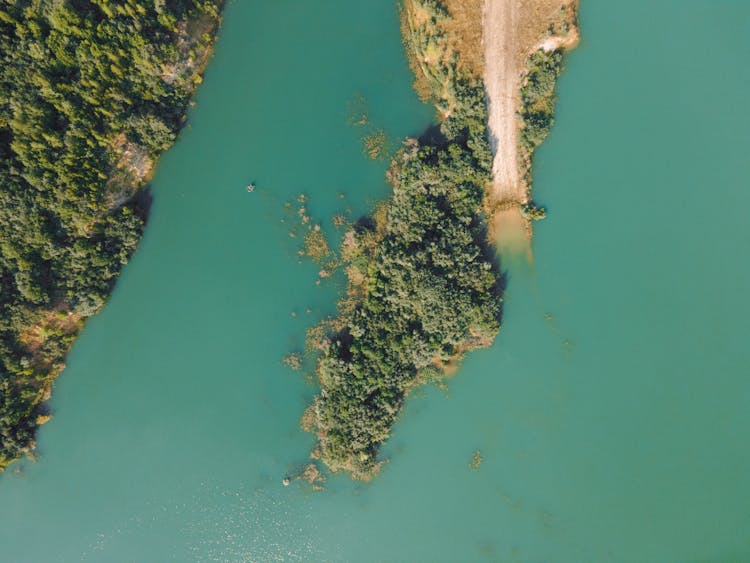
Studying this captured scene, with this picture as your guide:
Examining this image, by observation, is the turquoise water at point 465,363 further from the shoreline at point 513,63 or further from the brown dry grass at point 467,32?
the brown dry grass at point 467,32

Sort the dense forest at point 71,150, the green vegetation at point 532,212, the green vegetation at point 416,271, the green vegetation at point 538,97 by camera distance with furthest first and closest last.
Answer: the green vegetation at point 532,212, the green vegetation at point 538,97, the green vegetation at point 416,271, the dense forest at point 71,150

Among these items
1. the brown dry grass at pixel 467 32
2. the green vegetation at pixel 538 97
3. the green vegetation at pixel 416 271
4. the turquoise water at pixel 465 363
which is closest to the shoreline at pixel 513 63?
the green vegetation at pixel 538 97

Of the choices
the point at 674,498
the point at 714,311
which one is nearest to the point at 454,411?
the point at 674,498

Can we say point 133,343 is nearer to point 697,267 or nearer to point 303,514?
point 303,514

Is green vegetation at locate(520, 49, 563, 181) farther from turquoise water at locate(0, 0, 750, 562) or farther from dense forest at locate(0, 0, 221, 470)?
dense forest at locate(0, 0, 221, 470)

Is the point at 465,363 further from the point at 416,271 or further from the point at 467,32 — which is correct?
the point at 467,32

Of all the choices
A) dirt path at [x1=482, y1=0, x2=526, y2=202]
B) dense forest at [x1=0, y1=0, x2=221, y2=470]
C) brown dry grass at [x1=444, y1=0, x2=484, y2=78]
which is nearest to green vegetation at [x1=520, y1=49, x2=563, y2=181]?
dirt path at [x1=482, y1=0, x2=526, y2=202]
